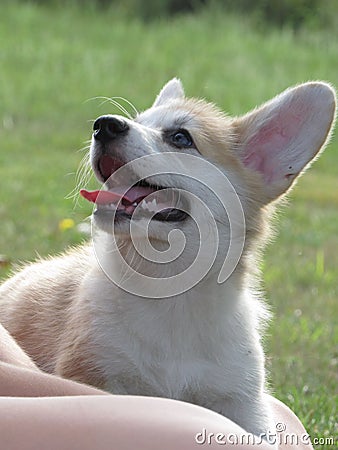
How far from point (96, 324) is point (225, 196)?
606 mm

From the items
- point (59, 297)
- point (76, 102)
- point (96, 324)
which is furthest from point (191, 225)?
point (76, 102)

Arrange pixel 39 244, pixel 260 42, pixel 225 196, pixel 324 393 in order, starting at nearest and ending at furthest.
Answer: pixel 225 196
pixel 324 393
pixel 39 244
pixel 260 42

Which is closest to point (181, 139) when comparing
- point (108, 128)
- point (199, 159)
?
point (199, 159)

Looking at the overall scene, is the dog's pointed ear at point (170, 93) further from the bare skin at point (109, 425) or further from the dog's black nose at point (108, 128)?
the bare skin at point (109, 425)

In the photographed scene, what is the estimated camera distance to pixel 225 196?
3270 millimetres

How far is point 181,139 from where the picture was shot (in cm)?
332

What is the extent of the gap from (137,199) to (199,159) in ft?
1.08

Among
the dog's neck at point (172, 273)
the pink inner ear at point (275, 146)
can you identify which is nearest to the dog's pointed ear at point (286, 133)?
the pink inner ear at point (275, 146)

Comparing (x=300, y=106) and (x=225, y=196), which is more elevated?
(x=300, y=106)

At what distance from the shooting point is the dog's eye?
3305mm

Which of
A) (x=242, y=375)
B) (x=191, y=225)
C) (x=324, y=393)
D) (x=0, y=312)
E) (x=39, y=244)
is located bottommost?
(x=39, y=244)

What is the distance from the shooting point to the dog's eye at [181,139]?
10.8ft

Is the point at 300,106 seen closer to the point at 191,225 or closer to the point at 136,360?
the point at 191,225

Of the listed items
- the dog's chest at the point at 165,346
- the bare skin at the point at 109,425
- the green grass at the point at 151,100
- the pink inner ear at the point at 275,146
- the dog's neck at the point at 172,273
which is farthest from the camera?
the green grass at the point at 151,100
